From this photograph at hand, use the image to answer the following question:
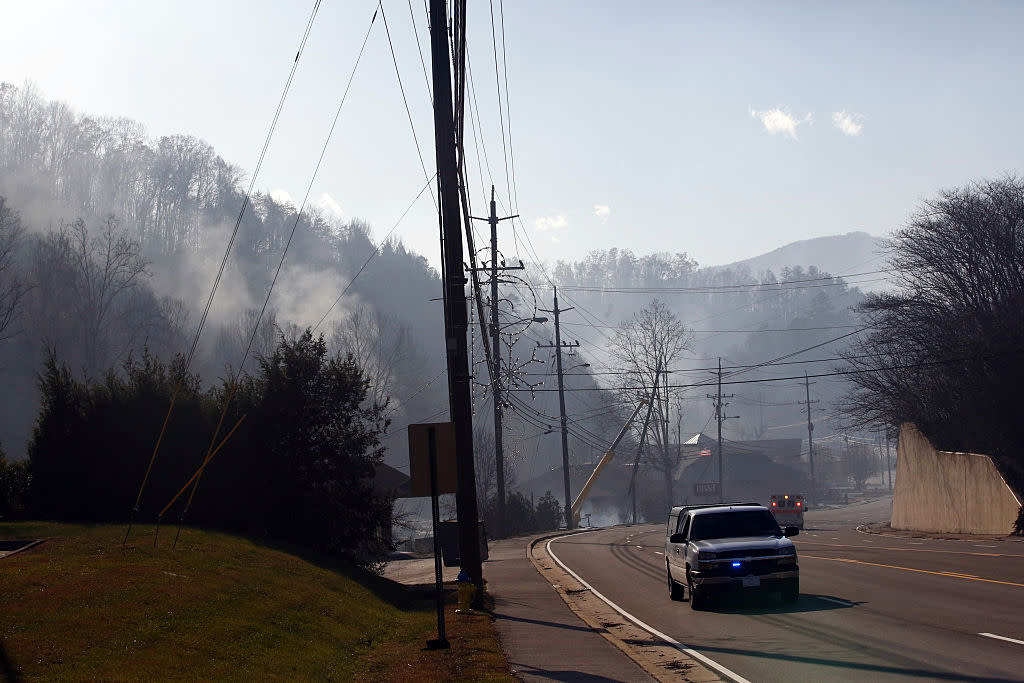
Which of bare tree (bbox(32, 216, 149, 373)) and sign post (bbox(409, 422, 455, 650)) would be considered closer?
sign post (bbox(409, 422, 455, 650))

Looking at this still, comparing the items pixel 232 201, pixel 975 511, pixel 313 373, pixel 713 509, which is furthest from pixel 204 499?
pixel 232 201

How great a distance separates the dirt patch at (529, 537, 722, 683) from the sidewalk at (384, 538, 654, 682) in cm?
16

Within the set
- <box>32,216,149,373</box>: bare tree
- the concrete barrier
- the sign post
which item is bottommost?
the concrete barrier

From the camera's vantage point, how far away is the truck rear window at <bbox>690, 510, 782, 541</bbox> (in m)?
17.0

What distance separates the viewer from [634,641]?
43.2ft

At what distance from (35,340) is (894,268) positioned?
2502 inches

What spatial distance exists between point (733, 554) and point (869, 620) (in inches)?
112

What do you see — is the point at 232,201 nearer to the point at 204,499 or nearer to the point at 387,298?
the point at 387,298

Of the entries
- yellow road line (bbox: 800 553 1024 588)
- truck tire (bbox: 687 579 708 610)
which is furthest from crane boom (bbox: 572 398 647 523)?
truck tire (bbox: 687 579 708 610)

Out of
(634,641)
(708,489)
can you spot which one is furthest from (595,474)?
(634,641)

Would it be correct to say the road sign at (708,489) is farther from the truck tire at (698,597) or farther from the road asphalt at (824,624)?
the truck tire at (698,597)

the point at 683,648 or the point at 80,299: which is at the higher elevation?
the point at 80,299

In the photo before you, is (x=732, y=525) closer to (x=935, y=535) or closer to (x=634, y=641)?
(x=634, y=641)

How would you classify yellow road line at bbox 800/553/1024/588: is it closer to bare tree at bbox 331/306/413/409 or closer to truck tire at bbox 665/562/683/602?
truck tire at bbox 665/562/683/602
